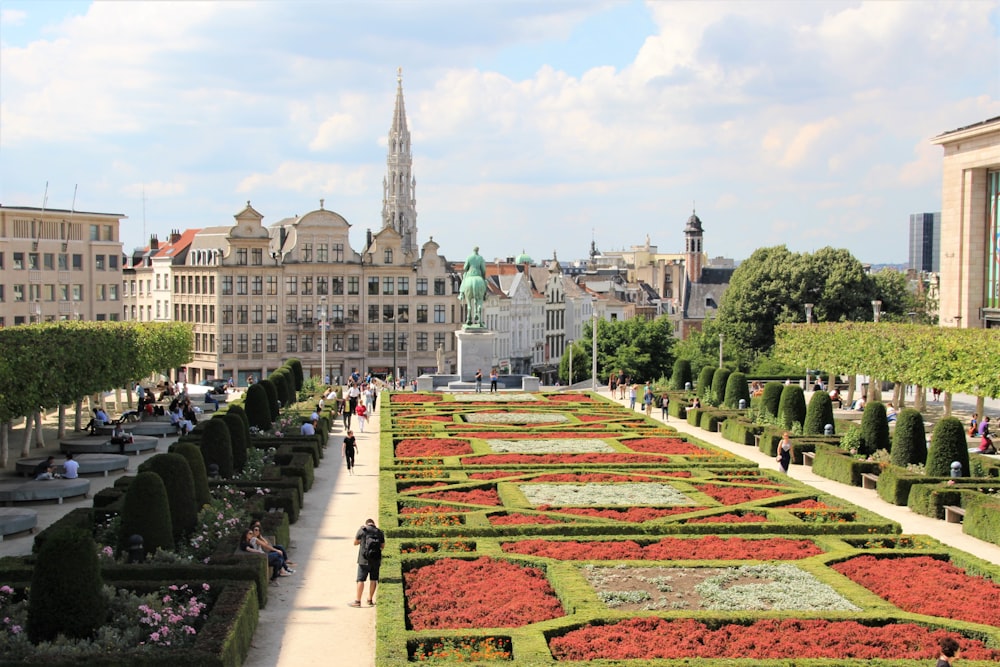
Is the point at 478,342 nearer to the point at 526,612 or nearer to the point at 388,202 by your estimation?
the point at 526,612

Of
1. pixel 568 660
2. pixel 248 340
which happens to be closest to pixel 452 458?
pixel 568 660

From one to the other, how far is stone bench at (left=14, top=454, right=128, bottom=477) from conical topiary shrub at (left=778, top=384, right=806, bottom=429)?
24.7 metres

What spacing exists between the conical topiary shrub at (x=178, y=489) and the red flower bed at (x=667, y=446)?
20253 mm

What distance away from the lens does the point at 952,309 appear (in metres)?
78.0

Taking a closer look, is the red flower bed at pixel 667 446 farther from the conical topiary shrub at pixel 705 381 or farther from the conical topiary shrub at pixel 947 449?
the conical topiary shrub at pixel 705 381

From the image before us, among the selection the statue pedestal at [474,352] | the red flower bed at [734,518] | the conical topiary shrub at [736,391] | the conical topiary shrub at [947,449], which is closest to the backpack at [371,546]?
the red flower bed at [734,518]

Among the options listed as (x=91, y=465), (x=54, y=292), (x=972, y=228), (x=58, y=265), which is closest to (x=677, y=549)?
(x=91, y=465)

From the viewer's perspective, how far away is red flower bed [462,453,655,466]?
126ft

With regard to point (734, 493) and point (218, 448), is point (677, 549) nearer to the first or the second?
point (734, 493)

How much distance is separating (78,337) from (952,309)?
56.3m

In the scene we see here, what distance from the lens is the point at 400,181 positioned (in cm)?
13500

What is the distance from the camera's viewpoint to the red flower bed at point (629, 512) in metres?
28.6

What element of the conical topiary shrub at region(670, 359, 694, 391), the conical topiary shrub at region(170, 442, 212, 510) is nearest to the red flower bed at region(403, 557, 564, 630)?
the conical topiary shrub at region(170, 442, 212, 510)

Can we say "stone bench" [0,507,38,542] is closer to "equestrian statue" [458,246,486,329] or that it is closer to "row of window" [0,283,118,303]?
"equestrian statue" [458,246,486,329]
